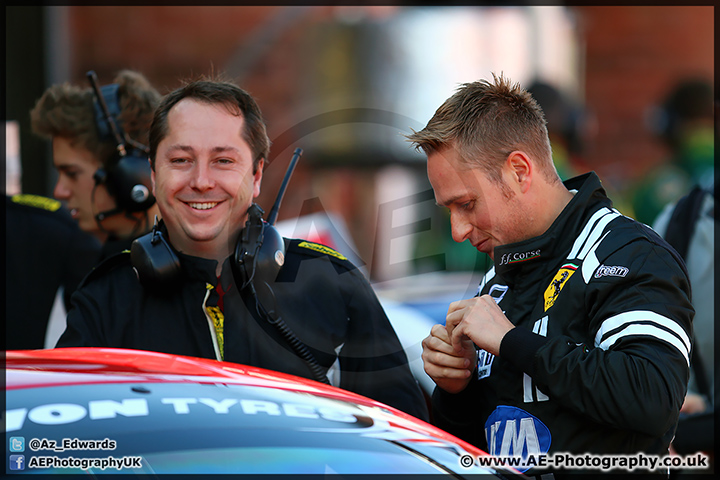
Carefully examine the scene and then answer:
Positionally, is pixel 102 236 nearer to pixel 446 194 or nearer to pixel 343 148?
pixel 446 194

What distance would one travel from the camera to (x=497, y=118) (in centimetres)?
208

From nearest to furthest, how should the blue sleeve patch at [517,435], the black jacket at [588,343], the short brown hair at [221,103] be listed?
the black jacket at [588,343], the blue sleeve patch at [517,435], the short brown hair at [221,103]

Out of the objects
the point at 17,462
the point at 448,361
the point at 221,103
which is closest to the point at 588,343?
the point at 448,361

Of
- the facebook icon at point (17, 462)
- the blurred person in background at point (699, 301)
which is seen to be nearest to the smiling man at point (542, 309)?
the facebook icon at point (17, 462)

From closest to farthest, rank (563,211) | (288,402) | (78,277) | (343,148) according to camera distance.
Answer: (288,402), (563,211), (78,277), (343,148)

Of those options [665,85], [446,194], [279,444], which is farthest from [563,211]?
[665,85]

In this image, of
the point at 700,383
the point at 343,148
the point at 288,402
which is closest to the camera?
the point at 288,402

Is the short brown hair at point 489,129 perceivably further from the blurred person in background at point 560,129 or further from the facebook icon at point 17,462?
the blurred person in background at point 560,129

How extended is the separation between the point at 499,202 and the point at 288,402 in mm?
813

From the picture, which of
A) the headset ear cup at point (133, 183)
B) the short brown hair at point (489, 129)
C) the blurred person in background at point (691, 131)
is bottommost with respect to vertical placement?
the short brown hair at point (489, 129)

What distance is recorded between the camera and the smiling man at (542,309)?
5.44ft

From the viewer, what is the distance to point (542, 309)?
189cm

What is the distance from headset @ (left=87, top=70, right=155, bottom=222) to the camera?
10.0 feet

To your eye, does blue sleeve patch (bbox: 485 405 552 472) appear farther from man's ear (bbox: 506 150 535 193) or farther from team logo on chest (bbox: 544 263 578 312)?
man's ear (bbox: 506 150 535 193)
